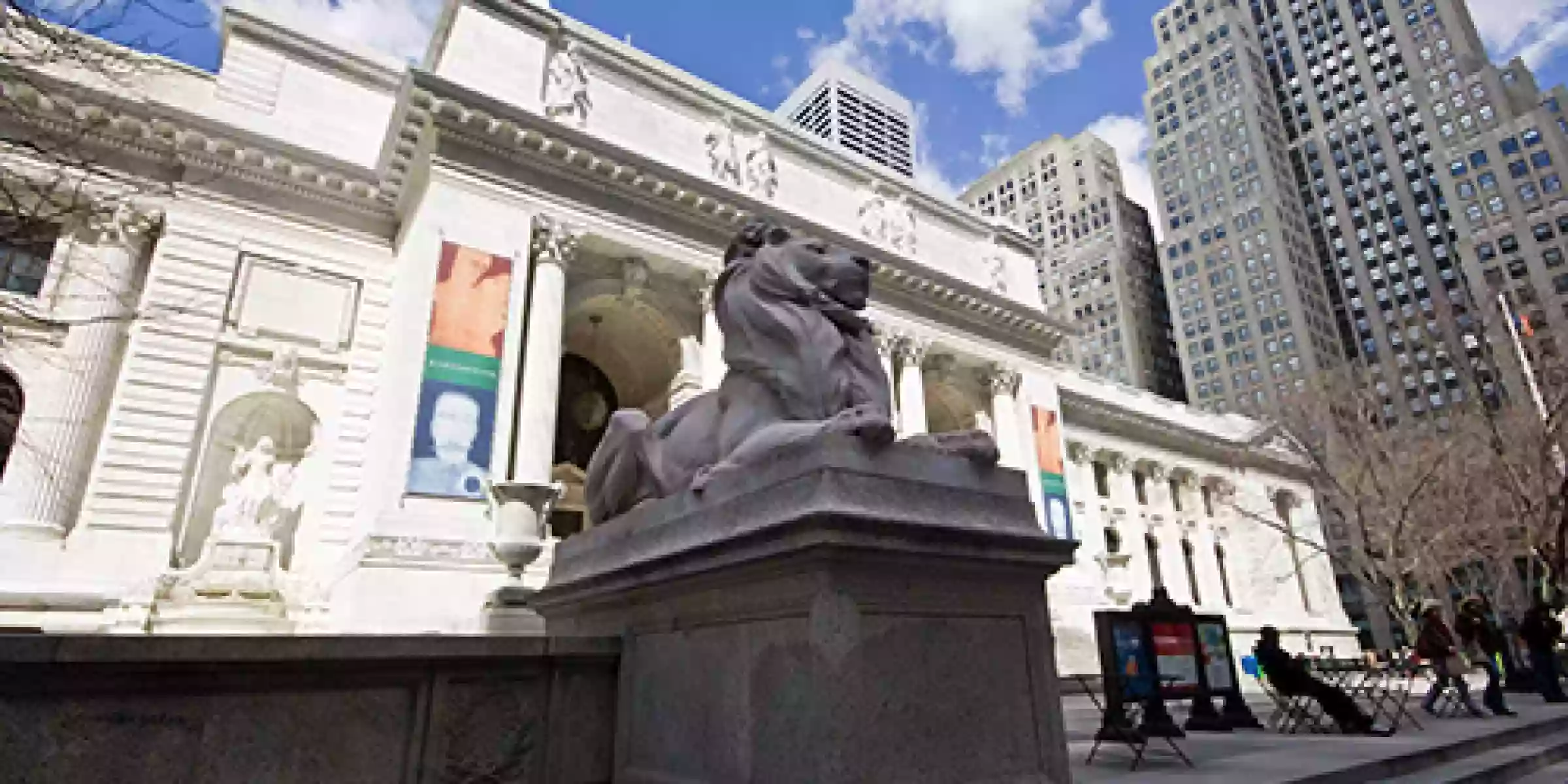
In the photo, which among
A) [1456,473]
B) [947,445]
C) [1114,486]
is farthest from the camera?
[1114,486]

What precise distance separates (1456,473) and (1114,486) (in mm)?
15150

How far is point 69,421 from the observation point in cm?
1362

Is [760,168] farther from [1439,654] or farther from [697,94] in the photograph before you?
[1439,654]

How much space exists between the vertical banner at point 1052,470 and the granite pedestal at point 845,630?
21640 mm

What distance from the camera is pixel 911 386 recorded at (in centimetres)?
2311

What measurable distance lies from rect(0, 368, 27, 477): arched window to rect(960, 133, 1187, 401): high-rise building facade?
3041 inches

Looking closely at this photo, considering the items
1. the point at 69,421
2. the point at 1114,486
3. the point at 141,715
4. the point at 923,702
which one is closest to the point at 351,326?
the point at 69,421

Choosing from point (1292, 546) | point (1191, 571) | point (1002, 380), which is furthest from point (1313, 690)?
point (1292, 546)

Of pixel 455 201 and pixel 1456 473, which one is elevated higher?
pixel 455 201

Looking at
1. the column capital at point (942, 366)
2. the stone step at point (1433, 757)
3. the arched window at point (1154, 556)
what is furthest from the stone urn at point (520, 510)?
the arched window at point (1154, 556)

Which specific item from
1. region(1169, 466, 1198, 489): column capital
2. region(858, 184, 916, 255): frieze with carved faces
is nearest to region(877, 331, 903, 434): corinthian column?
region(858, 184, 916, 255): frieze with carved faces

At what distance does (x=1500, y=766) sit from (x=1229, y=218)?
295ft

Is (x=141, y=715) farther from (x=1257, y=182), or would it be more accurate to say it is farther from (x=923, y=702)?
(x=1257, y=182)

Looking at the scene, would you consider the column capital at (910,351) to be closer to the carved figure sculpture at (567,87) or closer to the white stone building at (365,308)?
the white stone building at (365,308)
